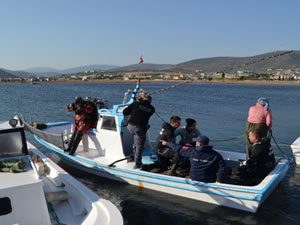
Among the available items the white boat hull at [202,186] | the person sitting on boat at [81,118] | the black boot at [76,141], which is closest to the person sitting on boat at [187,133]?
the white boat hull at [202,186]

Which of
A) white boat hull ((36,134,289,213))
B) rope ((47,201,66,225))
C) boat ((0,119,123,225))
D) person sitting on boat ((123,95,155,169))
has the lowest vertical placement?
white boat hull ((36,134,289,213))

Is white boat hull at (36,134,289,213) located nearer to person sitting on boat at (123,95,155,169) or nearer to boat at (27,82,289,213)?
boat at (27,82,289,213)

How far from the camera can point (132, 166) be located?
9.23 meters

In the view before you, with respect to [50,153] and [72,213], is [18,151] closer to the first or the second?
[72,213]

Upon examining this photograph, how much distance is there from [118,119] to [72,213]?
4.25 meters

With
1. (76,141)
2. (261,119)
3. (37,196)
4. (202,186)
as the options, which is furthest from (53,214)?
(261,119)

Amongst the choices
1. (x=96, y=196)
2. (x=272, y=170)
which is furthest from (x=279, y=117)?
(x=96, y=196)

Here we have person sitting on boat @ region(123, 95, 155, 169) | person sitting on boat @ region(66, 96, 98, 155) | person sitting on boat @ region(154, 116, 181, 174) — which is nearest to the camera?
person sitting on boat @ region(154, 116, 181, 174)

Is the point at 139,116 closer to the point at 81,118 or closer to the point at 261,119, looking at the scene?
the point at 81,118

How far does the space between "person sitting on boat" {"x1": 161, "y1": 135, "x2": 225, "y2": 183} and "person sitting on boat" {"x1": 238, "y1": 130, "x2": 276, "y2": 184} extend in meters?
0.75

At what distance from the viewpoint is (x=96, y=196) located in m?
5.68

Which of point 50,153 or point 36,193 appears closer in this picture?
point 36,193

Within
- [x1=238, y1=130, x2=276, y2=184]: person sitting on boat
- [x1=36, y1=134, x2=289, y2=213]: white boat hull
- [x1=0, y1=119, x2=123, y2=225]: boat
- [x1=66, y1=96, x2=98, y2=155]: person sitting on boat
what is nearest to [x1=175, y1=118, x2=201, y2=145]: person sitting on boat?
[x1=36, y1=134, x2=289, y2=213]: white boat hull

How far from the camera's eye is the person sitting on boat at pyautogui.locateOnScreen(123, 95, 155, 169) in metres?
8.56
